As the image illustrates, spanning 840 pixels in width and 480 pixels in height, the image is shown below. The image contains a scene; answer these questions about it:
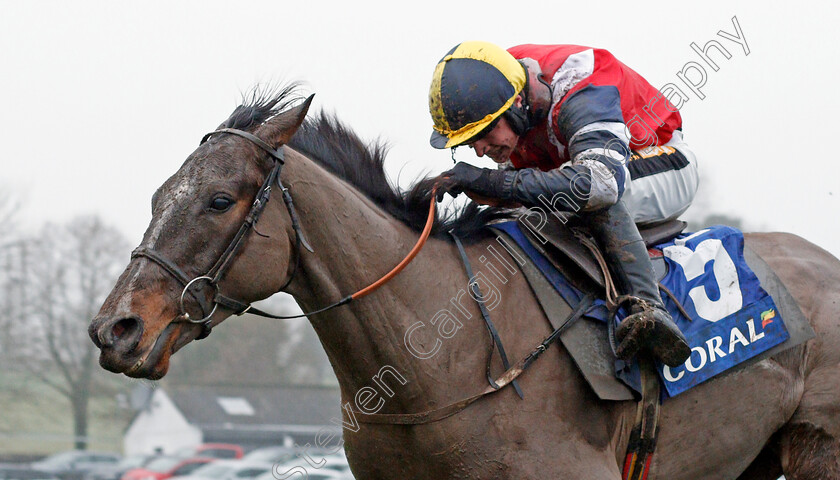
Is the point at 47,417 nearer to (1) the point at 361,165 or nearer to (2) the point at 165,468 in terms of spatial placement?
(2) the point at 165,468

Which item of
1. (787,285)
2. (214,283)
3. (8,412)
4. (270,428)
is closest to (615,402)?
(787,285)

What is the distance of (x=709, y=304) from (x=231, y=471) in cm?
1060

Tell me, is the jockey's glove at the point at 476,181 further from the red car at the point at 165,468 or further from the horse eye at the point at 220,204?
the red car at the point at 165,468

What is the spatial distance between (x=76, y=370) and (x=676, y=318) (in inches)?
845

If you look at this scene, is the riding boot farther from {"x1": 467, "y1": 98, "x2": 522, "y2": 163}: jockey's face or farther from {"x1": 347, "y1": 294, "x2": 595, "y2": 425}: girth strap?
{"x1": 467, "y1": 98, "x2": 522, "y2": 163}: jockey's face

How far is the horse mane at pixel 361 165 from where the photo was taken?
3.50 meters

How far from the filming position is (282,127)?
318 centimetres

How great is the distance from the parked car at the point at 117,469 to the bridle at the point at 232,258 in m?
11.4

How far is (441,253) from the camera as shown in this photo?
11.5 ft

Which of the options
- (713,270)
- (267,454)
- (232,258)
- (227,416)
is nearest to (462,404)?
(232,258)

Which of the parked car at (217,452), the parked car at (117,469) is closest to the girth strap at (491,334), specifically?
the parked car at (117,469)

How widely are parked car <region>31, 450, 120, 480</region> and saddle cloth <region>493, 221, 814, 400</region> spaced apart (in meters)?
12.1

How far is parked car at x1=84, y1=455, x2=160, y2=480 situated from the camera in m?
13.2

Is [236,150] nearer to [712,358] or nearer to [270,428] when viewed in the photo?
[712,358]
